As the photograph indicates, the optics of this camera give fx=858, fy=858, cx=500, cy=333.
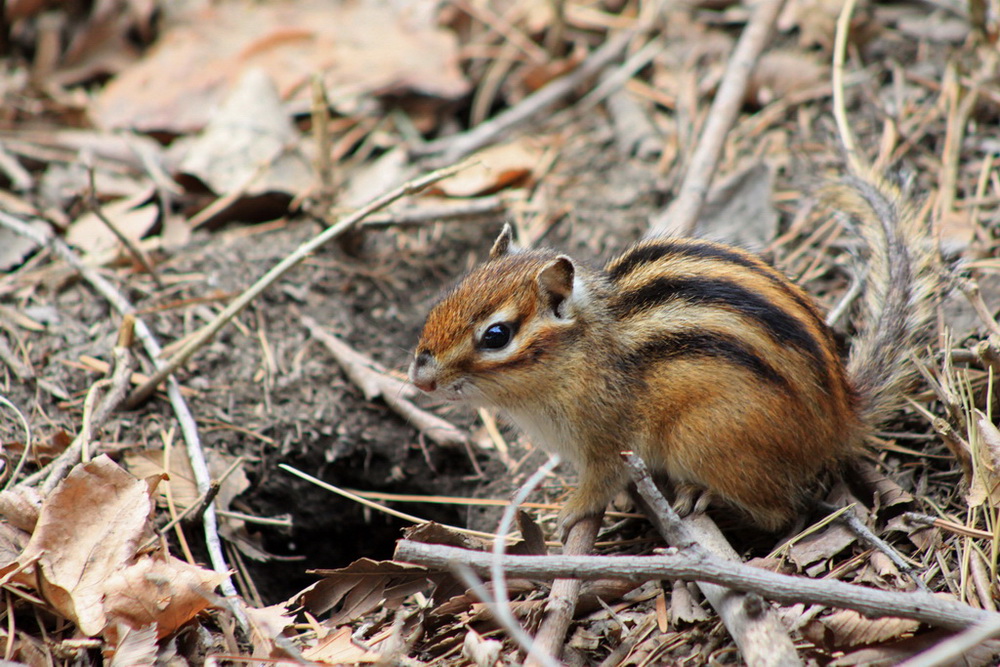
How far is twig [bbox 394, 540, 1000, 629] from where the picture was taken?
2238 millimetres

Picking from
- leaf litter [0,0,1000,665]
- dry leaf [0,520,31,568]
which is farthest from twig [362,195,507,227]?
dry leaf [0,520,31,568]

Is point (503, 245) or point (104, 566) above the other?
point (503, 245)

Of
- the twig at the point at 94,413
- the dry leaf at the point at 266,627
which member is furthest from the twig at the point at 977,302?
the twig at the point at 94,413

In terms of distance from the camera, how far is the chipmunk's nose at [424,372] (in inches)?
131

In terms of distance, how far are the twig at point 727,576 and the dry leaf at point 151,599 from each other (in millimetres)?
835

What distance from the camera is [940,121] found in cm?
464

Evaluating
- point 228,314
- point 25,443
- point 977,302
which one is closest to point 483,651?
point 228,314

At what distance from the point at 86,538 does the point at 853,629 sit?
249cm

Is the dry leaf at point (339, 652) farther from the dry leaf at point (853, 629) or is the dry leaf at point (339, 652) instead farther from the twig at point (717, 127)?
the twig at point (717, 127)

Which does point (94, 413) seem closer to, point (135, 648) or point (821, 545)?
point (135, 648)

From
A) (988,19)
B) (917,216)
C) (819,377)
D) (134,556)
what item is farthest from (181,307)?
(988,19)

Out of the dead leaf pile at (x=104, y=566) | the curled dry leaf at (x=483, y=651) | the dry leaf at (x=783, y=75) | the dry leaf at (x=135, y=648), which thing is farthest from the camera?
the dry leaf at (x=783, y=75)

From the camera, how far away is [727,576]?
93.2 inches

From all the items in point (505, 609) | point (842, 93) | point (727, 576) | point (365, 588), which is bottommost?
point (365, 588)
